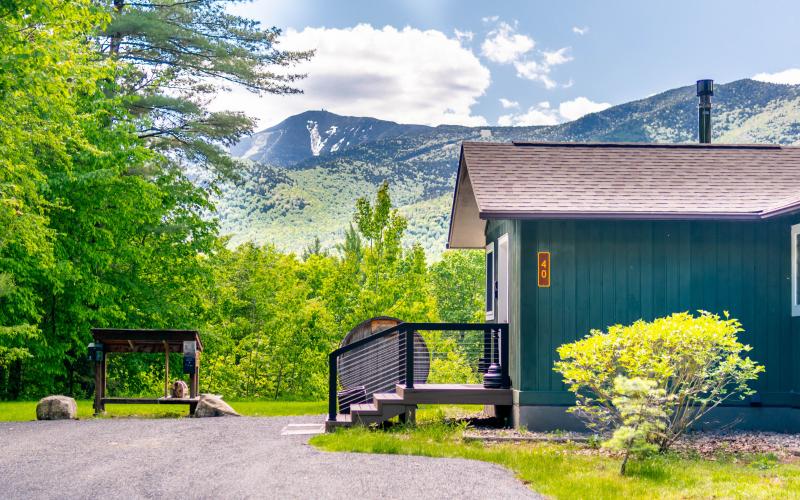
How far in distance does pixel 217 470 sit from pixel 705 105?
12.0 meters

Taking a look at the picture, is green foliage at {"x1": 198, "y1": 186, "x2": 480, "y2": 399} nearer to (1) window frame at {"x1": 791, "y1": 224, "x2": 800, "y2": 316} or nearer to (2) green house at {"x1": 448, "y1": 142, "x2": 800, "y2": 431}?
(2) green house at {"x1": 448, "y1": 142, "x2": 800, "y2": 431}

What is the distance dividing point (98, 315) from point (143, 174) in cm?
463

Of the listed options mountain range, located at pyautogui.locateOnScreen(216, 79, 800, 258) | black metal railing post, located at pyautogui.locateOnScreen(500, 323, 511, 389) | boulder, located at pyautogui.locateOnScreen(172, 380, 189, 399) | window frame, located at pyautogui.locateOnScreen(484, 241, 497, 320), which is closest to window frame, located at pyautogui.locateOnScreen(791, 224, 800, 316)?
black metal railing post, located at pyautogui.locateOnScreen(500, 323, 511, 389)

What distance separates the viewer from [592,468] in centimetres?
909

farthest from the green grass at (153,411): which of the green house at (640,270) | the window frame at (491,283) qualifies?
the green house at (640,270)

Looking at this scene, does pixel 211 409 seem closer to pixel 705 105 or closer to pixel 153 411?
pixel 153 411

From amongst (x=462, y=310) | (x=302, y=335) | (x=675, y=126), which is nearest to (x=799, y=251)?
(x=302, y=335)

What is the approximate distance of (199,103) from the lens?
82.4ft

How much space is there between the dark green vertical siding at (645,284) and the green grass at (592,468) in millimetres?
1999

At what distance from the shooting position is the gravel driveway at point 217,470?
7.82 m

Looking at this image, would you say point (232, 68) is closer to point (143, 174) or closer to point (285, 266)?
point (143, 174)

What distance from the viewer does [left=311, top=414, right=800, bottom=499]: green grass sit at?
7.91 metres

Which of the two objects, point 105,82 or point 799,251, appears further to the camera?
point 105,82

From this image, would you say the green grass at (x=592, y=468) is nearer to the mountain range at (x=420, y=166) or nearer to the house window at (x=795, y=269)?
the house window at (x=795, y=269)
